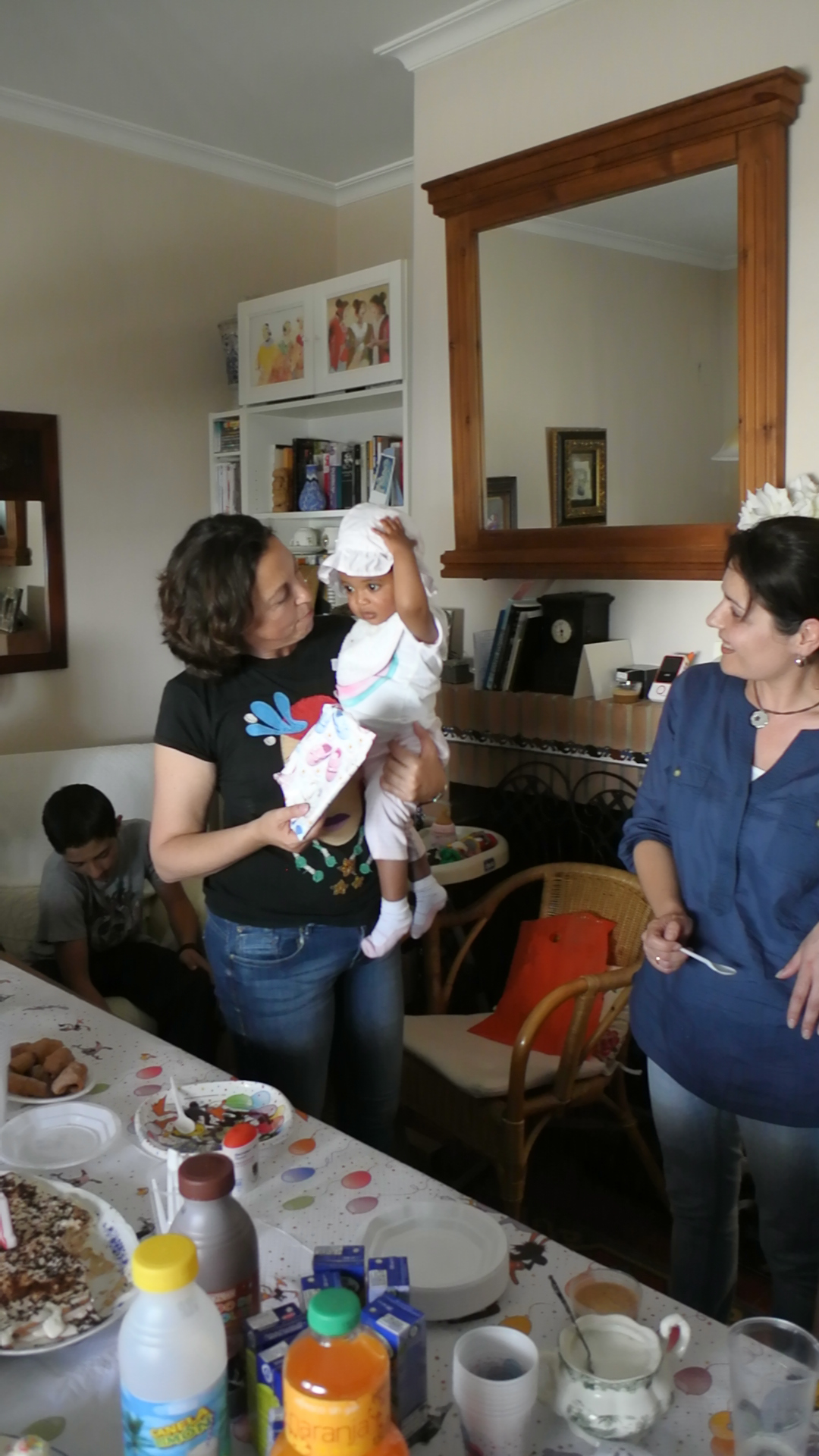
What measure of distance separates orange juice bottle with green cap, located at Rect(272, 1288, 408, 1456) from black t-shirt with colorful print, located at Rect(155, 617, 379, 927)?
2.75 feet

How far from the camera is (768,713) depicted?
4.82ft

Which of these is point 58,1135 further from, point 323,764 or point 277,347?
point 277,347

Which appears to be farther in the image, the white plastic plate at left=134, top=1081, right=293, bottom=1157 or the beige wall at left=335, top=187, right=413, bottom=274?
the beige wall at left=335, top=187, right=413, bottom=274

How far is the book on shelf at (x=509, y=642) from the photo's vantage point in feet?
9.39

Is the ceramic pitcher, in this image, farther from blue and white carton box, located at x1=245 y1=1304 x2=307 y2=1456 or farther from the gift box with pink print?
the gift box with pink print

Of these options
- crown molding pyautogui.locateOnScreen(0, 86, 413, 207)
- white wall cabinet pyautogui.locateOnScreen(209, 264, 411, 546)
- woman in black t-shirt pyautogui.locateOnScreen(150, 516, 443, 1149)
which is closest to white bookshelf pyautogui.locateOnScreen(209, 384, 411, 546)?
white wall cabinet pyautogui.locateOnScreen(209, 264, 411, 546)

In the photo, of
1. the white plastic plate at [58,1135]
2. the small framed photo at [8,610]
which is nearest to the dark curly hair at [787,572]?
the white plastic plate at [58,1135]

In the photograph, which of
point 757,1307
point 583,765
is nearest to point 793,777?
point 757,1307

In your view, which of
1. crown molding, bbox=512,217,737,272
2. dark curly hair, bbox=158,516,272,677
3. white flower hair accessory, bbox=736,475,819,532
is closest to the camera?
dark curly hair, bbox=158,516,272,677

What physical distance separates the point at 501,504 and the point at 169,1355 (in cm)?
241

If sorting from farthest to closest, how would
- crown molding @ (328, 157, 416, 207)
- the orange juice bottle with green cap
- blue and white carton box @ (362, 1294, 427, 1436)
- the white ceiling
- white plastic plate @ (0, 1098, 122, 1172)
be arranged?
crown molding @ (328, 157, 416, 207), the white ceiling, white plastic plate @ (0, 1098, 122, 1172), blue and white carton box @ (362, 1294, 427, 1436), the orange juice bottle with green cap

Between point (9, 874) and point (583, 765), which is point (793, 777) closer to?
point (583, 765)

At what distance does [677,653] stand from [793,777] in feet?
4.22

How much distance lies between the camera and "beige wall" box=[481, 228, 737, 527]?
239cm
